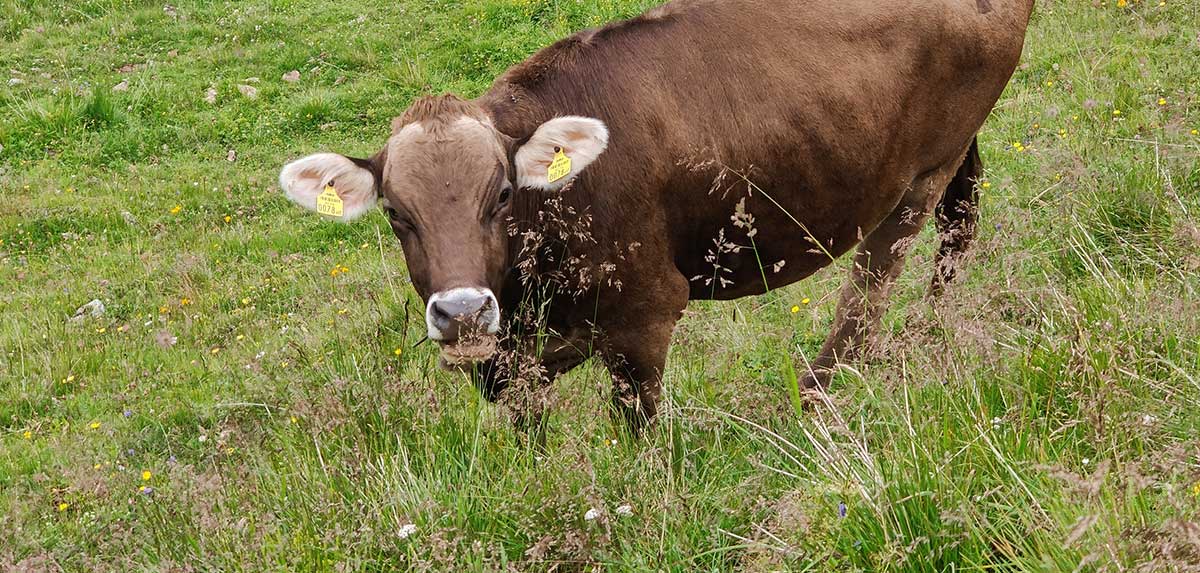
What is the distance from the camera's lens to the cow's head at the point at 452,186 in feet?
14.4

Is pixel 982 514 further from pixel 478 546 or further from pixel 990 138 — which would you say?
pixel 990 138

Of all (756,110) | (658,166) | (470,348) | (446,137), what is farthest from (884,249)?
(470,348)

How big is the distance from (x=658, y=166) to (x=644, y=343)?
0.81m

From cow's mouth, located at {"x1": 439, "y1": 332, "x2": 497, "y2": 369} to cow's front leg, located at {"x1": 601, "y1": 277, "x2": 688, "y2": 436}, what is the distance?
971 millimetres

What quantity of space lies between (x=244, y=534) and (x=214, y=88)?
10022mm

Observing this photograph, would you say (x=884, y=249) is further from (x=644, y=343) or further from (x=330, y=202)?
(x=330, y=202)

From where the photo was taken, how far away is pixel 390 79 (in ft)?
41.5

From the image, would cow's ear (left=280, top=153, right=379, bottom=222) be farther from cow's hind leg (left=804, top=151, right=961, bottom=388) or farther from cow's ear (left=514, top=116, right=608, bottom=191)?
cow's hind leg (left=804, top=151, right=961, bottom=388)

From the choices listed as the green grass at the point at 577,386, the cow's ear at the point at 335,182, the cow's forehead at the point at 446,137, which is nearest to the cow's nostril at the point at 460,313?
the green grass at the point at 577,386

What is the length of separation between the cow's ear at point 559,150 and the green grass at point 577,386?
0.89 m

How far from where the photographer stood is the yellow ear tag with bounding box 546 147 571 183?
4.86m

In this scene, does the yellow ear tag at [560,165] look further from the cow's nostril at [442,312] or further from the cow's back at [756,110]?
the cow's nostril at [442,312]

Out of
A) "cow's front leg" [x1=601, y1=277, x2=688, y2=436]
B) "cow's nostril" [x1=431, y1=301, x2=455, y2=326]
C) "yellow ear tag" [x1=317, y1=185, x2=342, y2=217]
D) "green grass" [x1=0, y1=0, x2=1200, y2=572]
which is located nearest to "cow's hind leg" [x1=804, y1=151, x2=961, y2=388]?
"green grass" [x1=0, y1=0, x2=1200, y2=572]

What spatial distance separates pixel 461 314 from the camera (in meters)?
4.25
